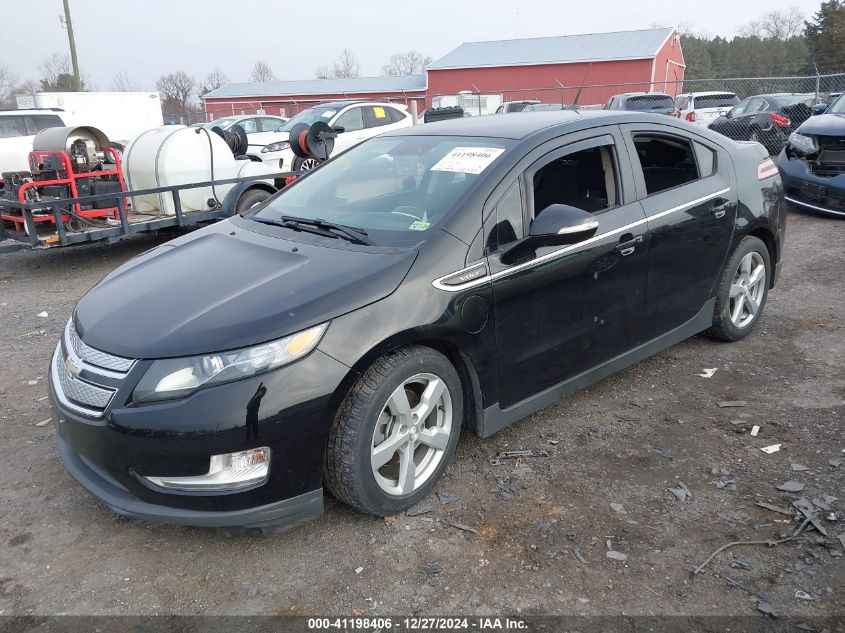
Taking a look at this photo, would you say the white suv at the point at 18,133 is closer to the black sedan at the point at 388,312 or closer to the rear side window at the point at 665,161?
the black sedan at the point at 388,312

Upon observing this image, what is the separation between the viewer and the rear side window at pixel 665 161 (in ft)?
13.0

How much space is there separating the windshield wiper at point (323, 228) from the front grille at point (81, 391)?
1235 mm

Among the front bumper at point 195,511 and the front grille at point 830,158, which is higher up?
the front grille at point 830,158

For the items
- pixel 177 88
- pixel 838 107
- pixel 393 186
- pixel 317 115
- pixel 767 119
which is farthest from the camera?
pixel 177 88

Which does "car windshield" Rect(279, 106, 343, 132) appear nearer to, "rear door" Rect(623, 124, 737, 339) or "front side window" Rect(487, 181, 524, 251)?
"rear door" Rect(623, 124, 737, 339)

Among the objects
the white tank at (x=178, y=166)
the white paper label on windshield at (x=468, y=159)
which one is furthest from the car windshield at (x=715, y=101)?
→ the white paper label on windshield at (x=468, y=159)

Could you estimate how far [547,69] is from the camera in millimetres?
38719

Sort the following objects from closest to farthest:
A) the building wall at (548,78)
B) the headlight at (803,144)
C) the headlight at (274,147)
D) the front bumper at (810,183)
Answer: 1. the front bumper at (810,183)
2. the headlight at (803,144)
3. the headlight at (274,147)
4. the building wall at (548,78)

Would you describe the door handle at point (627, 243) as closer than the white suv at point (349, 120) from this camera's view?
Yes

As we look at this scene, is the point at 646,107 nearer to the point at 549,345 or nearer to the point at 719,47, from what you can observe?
the point at 549,345

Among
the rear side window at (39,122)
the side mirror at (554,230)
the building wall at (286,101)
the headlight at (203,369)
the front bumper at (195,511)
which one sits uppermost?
the building wall at (286,101)

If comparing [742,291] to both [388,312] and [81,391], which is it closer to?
[388,312]

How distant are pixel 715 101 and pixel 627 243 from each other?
778 inches

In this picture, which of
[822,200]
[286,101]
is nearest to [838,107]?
[822,200]
